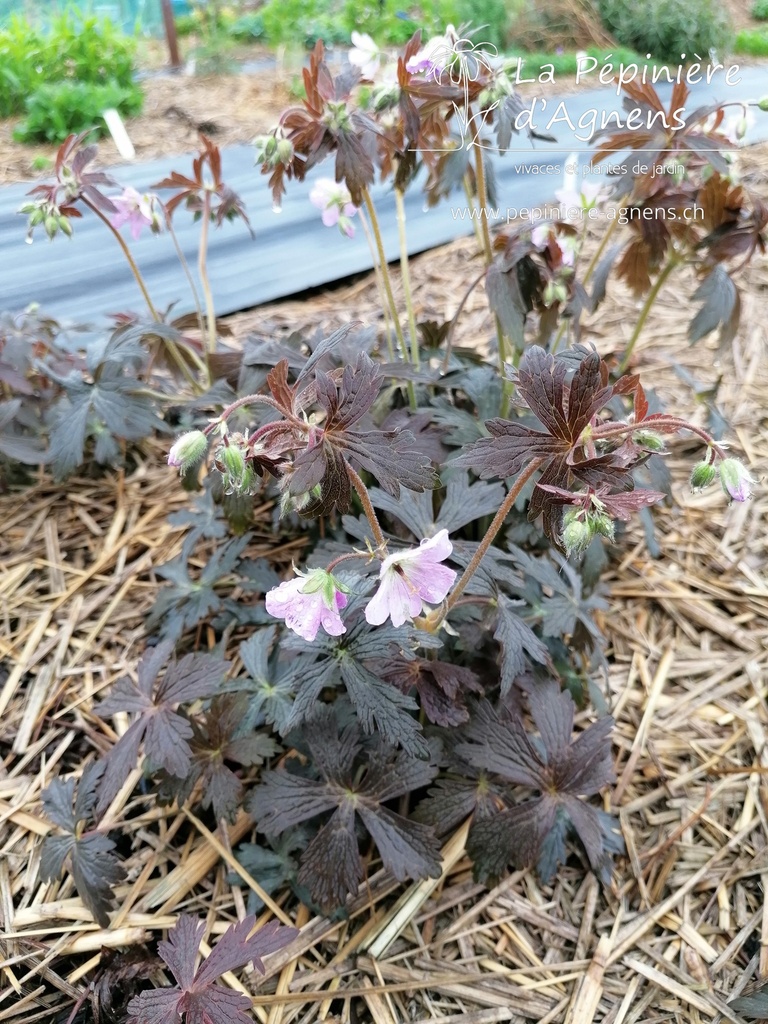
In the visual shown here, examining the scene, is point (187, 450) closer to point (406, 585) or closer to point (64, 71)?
point (406, 585)

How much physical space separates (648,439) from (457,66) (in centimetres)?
85

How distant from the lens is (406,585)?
0.80 meters

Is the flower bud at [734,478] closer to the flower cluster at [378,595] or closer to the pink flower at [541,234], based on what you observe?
the flower cluster at [378,595]

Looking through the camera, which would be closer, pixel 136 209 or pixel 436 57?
pixel 436 57

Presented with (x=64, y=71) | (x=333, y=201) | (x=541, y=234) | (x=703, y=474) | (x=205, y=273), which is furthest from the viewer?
(x=64, y=71)

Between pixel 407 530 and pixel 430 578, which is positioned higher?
pixel 430 578

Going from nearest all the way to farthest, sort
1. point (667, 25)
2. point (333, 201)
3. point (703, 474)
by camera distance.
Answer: point (703, 474) < point (333, 201) < point (667, 25)

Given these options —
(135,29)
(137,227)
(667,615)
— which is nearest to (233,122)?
(135,29)

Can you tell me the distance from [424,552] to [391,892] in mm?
647

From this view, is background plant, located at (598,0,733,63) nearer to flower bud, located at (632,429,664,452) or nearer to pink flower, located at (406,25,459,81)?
pink flower, located at (406,25,459,81)

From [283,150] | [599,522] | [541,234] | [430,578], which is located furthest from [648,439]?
[283,150]

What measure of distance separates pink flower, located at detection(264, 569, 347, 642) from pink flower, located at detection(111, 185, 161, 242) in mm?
1061

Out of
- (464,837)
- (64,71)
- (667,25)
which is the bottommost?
(464,837)

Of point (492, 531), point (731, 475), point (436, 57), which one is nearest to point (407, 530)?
point (492, 531)
